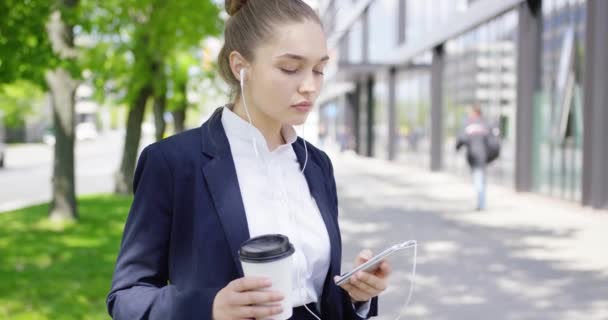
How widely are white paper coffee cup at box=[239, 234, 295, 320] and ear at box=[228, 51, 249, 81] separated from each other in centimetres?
52

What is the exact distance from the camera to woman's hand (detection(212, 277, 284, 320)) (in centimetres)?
133

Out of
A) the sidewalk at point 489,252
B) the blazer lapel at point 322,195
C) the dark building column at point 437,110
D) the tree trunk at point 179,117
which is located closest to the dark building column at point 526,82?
the sidewalk at point 489,252

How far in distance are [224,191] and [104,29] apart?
38.8ft

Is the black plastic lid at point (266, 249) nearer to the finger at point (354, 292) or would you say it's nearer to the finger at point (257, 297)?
the finger at point (257, 297)

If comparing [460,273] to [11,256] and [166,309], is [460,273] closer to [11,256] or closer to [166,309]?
[11,256]

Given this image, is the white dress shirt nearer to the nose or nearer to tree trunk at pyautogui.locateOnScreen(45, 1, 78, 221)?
the nose

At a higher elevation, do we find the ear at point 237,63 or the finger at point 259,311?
the ear at point 237,63

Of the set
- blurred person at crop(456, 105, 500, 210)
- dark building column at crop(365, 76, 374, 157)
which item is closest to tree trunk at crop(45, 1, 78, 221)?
blurred person at crop(456, 105, 500, 210)

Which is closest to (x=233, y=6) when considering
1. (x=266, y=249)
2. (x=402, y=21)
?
(x=266, y=249)

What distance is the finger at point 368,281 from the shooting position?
1.66 metres

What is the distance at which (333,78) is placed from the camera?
124ft

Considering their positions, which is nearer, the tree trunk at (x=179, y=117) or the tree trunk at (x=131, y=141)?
the tree trunk at (x=131, y=141)

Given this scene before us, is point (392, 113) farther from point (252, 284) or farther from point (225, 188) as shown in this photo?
point (252, 284)

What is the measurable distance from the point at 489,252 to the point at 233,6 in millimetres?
7548
